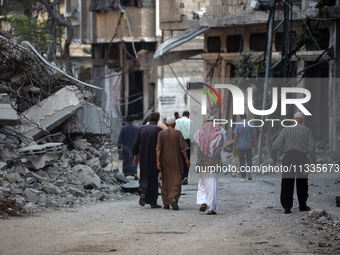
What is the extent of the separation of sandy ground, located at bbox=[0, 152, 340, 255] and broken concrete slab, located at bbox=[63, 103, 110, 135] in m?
2.78

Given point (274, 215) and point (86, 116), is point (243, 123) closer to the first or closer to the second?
point (86, 116)

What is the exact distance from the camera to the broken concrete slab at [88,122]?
14.9 metres

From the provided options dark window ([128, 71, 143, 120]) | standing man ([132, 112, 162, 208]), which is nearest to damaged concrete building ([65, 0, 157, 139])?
dark window ([128, 71, 143, 120])

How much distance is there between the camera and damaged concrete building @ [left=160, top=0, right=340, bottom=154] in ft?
62.4

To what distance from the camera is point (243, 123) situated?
16.2 m

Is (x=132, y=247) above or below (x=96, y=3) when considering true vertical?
below

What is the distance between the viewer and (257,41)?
23016 mm

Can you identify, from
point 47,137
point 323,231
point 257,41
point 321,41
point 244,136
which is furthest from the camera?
point 257,41

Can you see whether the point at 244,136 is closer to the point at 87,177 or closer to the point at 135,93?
the point at 87,177

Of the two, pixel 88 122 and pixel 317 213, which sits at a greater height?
pixel 88 122

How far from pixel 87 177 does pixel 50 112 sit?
1599mm

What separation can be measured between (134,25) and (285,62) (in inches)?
569

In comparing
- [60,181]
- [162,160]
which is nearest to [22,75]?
[60,181]

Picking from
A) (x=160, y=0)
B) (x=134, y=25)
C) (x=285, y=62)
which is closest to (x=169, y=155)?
(x=285, y=62)
